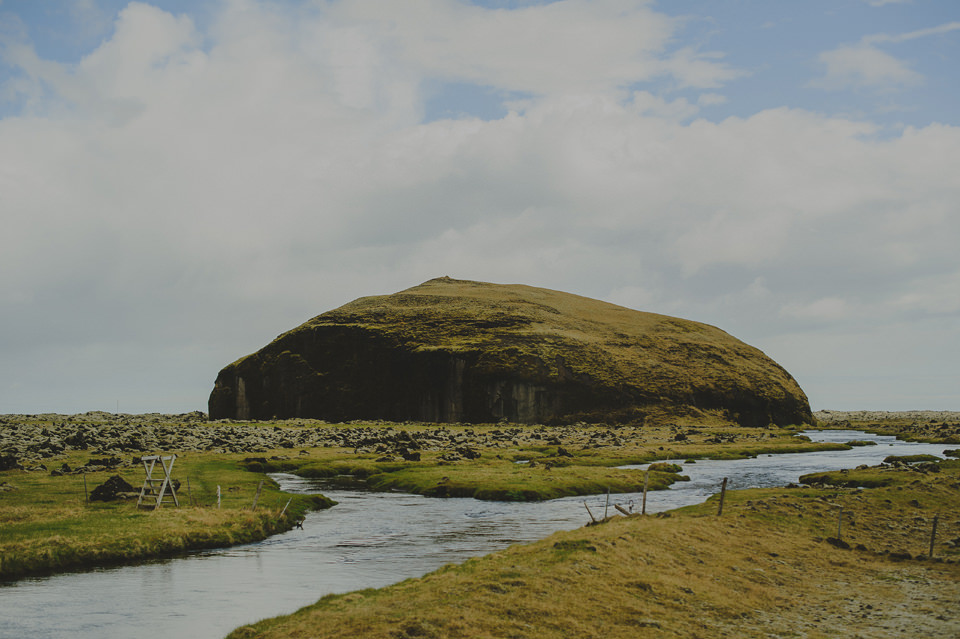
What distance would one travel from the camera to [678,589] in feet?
76.4

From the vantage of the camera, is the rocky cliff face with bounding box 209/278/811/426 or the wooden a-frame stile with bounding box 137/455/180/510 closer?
the wooden a-frame stile with bounding box 137/455/180/510

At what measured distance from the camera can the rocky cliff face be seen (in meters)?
160

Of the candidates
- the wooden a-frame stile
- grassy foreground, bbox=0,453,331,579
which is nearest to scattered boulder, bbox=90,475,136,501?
grassy foreground, bbox=0,453,331,579

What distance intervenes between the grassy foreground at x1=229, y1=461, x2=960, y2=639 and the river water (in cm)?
425

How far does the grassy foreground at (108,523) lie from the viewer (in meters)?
31.2

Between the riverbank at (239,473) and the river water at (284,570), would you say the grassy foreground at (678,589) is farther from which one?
the riverbank at (239,473)

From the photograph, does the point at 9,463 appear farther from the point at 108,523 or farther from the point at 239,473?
the point at 108,523

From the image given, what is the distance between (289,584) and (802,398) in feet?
647

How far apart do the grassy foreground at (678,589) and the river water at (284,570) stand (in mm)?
4253

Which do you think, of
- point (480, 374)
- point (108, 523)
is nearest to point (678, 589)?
point (108, 523)

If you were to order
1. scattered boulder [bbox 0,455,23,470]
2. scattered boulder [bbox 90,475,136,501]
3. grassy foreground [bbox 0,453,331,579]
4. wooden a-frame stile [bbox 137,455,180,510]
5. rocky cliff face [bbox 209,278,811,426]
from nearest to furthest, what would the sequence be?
1. grassy foreground [bbox 0,453,331,579]
2. wooden a-frame stile [bbox 137,455,180,510]
3. scattered boulder [bbox 90,475,136,501]
4. scattered boulder [bbox 0,455,23,470]
5. rocky cliff face [bbox 209,278,811,426]

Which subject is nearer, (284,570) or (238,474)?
(284,570)

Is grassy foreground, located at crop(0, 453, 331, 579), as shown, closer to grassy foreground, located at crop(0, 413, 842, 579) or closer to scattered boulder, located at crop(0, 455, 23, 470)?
grassy foreground, located at crop(0, 413, 842, 579)

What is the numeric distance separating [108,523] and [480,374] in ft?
411
